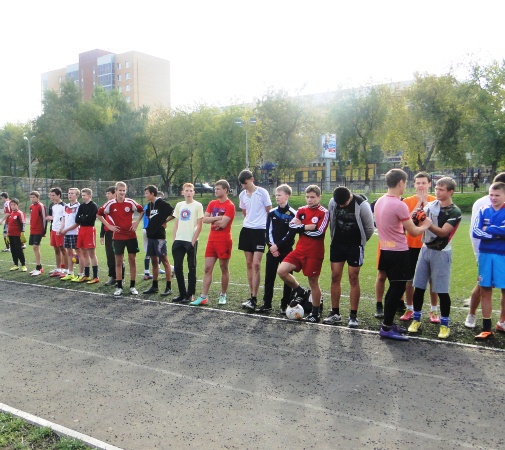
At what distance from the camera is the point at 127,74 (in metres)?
98.6

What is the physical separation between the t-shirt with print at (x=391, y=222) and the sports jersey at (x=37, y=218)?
9005mm

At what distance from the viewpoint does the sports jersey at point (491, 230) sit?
5664 millimetres

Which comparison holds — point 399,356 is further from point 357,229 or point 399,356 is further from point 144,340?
point 144,340

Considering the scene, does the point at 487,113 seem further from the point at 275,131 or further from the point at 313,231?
the point at 313,231

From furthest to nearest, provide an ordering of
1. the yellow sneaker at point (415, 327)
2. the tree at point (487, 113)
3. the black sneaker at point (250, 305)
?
the tree at point (487, 113) → the black sneaker at point (250, 305) → the yellow sneaker at point (415, 327)

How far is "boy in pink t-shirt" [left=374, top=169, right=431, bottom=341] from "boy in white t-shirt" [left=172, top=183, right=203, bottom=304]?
341 cm

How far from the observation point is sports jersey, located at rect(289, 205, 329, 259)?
21.9 feet

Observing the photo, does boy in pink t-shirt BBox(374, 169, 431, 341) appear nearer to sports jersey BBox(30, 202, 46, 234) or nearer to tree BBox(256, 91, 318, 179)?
sports jersey BBox(30, 202, 46, 234)

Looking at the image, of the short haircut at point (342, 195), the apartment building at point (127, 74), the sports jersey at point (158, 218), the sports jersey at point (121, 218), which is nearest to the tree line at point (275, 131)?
the sports jersey at point (121, 218)

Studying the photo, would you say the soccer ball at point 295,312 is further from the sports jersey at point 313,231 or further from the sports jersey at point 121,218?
the sports jersey at point 121,218

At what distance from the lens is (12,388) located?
4.61 m

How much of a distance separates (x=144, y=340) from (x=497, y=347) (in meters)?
→ 4.25

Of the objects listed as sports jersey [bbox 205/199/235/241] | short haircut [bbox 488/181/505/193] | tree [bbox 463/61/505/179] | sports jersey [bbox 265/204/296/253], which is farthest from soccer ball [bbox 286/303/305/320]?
tree [bbox 463/61/505/179]

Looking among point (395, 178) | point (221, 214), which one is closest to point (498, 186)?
point (395, 178)
